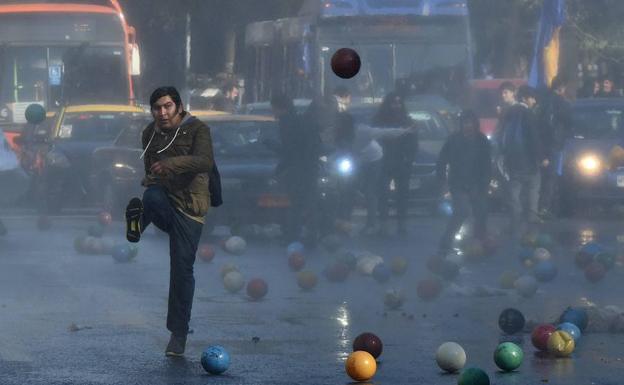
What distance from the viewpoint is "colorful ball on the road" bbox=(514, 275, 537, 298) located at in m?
11.6

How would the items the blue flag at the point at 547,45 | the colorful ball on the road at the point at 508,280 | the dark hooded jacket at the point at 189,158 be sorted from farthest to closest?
the blue flag at the point at 547,45, the colorful ball on the road at the point at 508,280, the dark hooded jacket at the point at 189,158

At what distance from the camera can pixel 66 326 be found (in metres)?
9.95

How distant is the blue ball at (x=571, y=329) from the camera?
901 centimetres

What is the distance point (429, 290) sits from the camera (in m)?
11.4

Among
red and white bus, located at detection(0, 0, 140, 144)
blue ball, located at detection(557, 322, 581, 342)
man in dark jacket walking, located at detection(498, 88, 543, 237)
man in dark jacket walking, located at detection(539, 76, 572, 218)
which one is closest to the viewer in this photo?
blue ball, located at detection(557, 322, 581, 342)

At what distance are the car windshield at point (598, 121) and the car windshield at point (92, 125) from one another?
6515 millimetres

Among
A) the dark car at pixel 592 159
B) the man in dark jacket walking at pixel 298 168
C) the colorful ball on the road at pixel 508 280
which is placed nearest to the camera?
the colorful ball on the road at pixel 508 280

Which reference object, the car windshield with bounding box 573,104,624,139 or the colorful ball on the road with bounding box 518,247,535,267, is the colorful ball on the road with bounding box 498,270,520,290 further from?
the car windshield with bounding box 573,104,624,139

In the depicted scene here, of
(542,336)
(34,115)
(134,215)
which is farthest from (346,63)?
(34,115)

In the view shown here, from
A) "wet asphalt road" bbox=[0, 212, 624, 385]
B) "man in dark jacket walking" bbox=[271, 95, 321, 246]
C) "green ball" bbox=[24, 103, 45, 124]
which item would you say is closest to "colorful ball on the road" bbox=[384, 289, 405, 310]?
"wet asphalt road" bbox=[0, 212, 624, 385]

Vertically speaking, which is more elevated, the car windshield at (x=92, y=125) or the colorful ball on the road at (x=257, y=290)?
the colorful ball on the road at (x=257, y=290)

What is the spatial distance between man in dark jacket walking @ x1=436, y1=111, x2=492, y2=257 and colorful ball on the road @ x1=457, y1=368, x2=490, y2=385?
7630 mm

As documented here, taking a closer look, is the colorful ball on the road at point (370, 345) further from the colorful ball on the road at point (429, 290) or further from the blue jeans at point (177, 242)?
the colorful ball on the road at point (429, 290)

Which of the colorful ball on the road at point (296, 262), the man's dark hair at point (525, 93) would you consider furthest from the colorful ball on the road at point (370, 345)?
the man's dark hair at point (525, 93)
